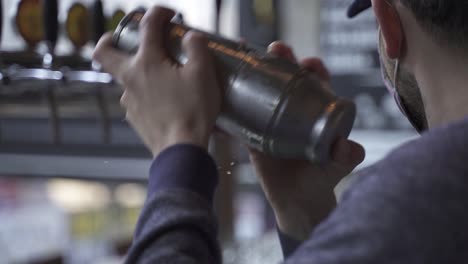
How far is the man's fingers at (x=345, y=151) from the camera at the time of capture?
539mm

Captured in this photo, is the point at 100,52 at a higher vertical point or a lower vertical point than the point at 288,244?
higher

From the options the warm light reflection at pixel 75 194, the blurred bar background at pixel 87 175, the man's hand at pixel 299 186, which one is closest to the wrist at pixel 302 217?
the man's hand at pixel 299 186

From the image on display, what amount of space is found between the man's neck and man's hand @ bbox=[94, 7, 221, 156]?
152 millimetres

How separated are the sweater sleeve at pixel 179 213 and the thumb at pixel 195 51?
7 cm

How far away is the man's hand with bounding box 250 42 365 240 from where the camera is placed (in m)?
0.65

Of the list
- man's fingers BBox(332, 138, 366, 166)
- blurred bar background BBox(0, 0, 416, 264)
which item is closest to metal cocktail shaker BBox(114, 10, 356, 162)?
man's fingers BBox(332, 138, 366, 166)

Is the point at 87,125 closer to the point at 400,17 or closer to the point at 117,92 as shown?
the point at 117,92

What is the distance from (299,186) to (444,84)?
0.69 feet

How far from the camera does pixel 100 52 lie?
1.89ft

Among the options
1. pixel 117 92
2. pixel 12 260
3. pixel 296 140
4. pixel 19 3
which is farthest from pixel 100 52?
pixel 12 260

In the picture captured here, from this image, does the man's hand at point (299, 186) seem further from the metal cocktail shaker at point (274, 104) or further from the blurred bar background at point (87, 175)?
the blurred bar background at point (87, 175)

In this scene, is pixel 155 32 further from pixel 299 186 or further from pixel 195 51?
pixel 299 186

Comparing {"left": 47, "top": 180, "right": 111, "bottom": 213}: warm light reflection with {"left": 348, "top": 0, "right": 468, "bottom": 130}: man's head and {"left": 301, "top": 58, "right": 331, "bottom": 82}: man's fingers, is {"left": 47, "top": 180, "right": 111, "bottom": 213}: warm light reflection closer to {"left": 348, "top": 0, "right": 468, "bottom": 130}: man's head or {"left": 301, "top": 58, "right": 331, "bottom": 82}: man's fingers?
{"left": 301, "top": 58, "right": 331, "bottom": 82}: man's fingers

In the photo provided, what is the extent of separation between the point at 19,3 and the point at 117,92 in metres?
0.28
